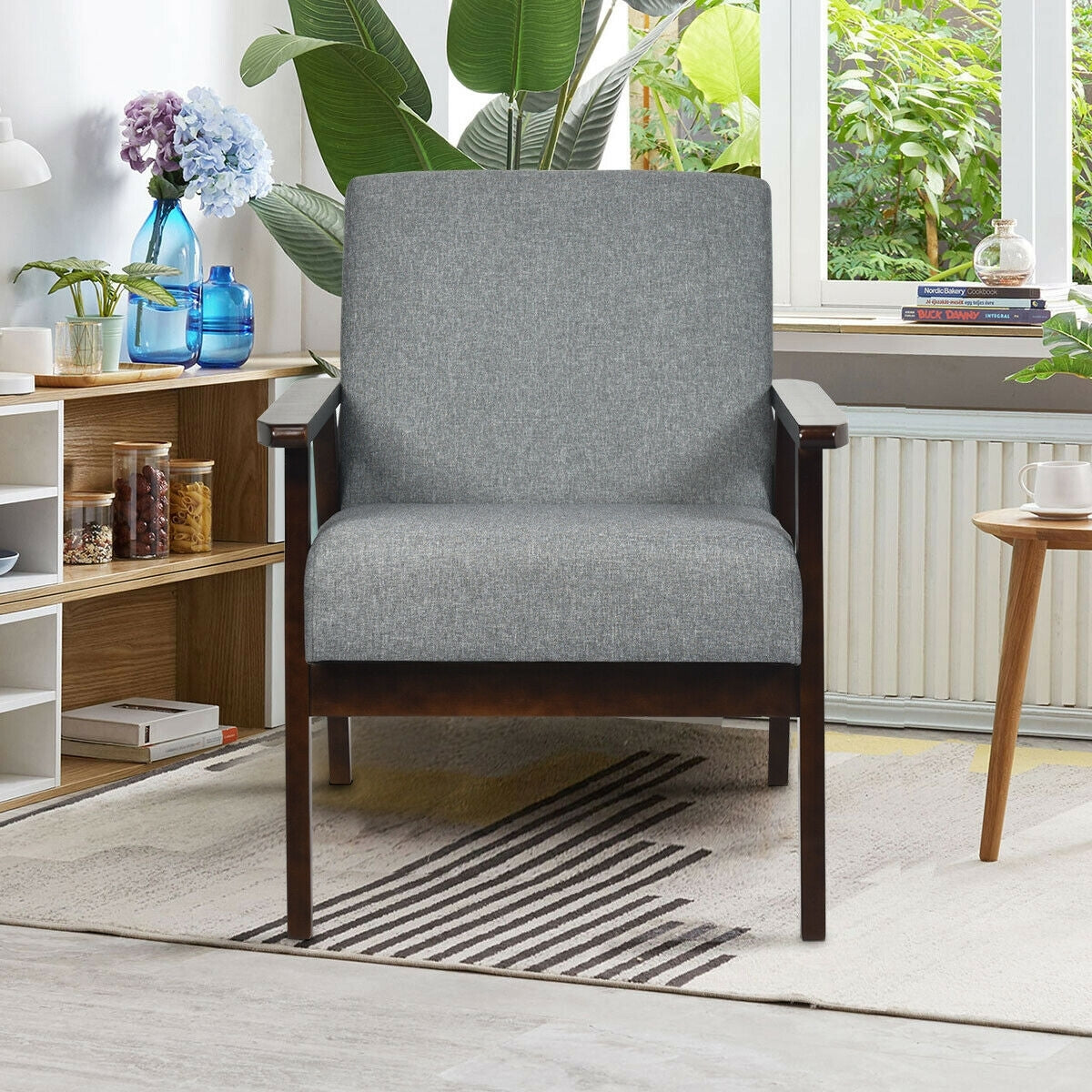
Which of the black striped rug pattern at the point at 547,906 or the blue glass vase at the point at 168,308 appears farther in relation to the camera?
the blue glass vase at the point at 168,308

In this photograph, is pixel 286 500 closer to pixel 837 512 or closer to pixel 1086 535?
pixel 1086 535

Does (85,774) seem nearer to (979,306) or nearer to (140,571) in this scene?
(140,571)

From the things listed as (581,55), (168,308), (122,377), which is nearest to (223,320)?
(168,308)

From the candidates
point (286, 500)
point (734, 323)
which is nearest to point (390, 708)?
point (286, 500)

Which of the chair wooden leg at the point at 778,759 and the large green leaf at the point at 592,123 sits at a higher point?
the large green leaf at the point at 592,123

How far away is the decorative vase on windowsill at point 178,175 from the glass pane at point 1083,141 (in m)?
1.53

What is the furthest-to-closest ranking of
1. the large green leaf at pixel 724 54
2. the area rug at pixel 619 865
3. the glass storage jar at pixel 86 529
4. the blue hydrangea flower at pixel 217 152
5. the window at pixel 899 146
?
1. the large green leaf at pixel 724 54
2. the window at pixel 899 146
3. the blue hydrangea flower at pixel 217 152
4. the glass storage jar at pixel 86 529
5. the area rug at pixel 619 865

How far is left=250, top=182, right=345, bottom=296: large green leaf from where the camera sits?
9.90 feet

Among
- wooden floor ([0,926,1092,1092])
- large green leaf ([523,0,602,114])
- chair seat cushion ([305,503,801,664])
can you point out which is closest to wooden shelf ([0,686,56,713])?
wooden floor ([0,926,1092,1092])

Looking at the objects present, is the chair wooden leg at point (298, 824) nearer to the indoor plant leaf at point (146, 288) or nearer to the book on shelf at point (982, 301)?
the indoor plant leaf at point (146, 288)

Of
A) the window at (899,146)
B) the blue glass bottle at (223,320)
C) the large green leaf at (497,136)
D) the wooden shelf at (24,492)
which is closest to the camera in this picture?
the wooden shelf at (24,492)

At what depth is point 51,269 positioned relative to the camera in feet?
8.60

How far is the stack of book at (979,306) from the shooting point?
2975 mm

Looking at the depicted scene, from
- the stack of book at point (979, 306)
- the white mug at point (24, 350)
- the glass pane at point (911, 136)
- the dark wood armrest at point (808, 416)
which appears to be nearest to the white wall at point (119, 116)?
the white mug at point (24, 350)
